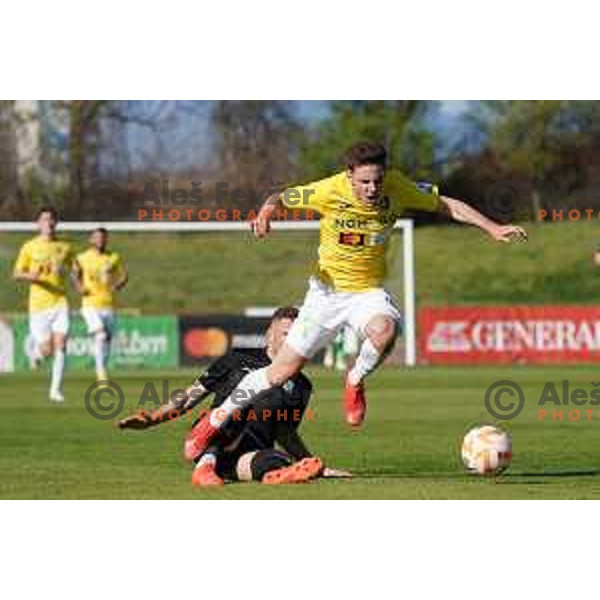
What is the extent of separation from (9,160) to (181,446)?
920 inches

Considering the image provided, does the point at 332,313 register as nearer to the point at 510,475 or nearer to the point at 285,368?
the point at 285,368

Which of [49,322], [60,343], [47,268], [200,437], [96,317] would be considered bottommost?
[200,437]

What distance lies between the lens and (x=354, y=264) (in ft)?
36.5

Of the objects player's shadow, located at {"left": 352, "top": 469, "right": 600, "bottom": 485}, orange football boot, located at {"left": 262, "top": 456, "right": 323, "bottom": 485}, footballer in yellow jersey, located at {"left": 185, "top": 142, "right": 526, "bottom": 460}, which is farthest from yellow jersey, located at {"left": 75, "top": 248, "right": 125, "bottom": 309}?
orange football boot, located at {"left": 262, "top": 456, "right": 323, "bottom": 485}

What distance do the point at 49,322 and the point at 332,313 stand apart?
9514mm

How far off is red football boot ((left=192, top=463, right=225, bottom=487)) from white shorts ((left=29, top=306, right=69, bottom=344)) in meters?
9.42

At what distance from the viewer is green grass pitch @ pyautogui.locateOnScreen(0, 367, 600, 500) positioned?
1041cm

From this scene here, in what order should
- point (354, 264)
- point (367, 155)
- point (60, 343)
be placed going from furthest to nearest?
1. point (60, 343)
2. point (354, 264)
3. point (367, 155)

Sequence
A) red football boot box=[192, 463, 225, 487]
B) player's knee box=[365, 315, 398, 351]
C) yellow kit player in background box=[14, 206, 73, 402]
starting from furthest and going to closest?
yellow kit player in background box=[14, 206, 73, 402] → player's knee box=[365, 315, 398, 351] → red football boot box=[192, 463, 225, 487]

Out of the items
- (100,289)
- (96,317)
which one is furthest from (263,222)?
(96,317)

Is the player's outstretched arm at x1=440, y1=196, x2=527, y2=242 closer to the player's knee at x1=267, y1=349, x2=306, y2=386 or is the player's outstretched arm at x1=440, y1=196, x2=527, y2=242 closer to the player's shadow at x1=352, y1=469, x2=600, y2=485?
the player's knee at x1=267, y1=349, x2=306, y2=386

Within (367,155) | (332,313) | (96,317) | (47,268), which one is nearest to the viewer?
(367,155)

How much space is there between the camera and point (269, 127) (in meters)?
37.7

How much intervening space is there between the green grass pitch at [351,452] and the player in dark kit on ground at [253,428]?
165 millimetres
